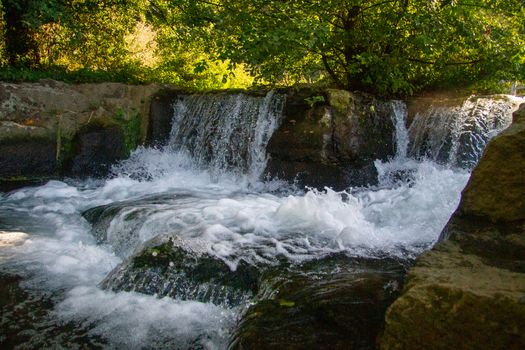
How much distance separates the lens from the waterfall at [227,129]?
786 cm

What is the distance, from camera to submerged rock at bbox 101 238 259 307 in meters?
3.34

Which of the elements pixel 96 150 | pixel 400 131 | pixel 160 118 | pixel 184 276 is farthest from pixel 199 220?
pixel 160 118

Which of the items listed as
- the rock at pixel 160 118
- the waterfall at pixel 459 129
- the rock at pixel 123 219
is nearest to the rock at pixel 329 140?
the waterfall at pixel 459 129

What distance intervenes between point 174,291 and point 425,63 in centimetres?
721

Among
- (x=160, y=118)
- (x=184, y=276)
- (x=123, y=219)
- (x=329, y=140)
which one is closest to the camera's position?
(x=184, y=276)

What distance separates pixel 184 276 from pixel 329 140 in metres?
4.41

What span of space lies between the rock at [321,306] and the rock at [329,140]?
3.72 m

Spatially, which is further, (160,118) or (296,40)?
(160,118)

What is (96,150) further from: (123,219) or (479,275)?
(479,275)

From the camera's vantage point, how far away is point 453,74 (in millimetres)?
8484

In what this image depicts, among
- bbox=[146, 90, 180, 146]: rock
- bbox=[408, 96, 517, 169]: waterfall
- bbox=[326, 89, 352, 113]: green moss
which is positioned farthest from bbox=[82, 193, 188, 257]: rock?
bbox=[408, 96, 517, 169]: waterfall

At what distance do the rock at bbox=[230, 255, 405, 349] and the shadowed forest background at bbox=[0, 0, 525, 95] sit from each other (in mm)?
3762

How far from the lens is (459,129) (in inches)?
289

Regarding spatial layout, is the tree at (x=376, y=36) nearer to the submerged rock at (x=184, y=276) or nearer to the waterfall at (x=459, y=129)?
the waterfall at (x=459, y=129)
